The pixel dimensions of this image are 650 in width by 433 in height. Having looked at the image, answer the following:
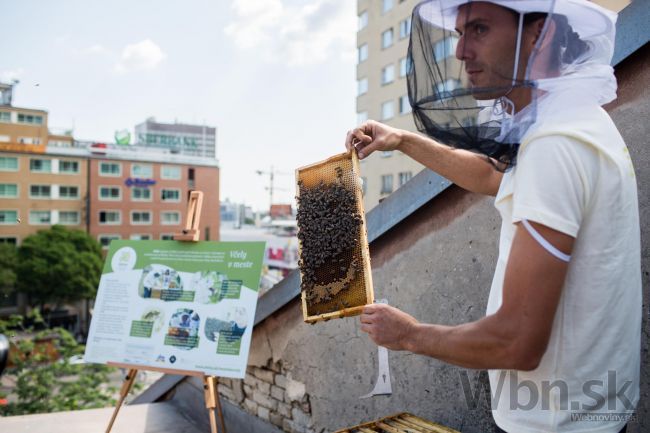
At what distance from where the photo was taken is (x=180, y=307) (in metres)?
3.49

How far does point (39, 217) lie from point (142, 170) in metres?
11.0

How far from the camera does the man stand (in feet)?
3.72

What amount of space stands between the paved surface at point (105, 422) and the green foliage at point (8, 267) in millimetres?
36541

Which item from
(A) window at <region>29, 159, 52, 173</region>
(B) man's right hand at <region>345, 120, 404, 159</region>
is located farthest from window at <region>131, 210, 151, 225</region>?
(B) man's right hand at <region>345, 120, 404, 159</region>

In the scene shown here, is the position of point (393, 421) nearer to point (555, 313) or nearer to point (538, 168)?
point (555, 313)

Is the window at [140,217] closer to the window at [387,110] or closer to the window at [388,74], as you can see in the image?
the window at [387,110]

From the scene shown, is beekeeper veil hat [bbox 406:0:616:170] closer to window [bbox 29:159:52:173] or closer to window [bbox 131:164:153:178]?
window [bbox 29:159:52:173]

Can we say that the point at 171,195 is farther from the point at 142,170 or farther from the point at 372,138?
the point at 372,138

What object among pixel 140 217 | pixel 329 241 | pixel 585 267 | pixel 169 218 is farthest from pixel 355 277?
pixel 169 218

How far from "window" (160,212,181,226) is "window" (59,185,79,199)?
8.41m

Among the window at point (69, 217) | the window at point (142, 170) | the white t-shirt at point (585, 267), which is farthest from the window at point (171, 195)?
the white t-shirt at point (585, 267)

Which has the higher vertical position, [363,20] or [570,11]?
[363,20]

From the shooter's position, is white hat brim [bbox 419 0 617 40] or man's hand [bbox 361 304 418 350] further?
man's hand [bbox 361 304 418 350]

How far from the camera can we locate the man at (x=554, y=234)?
113 cm
